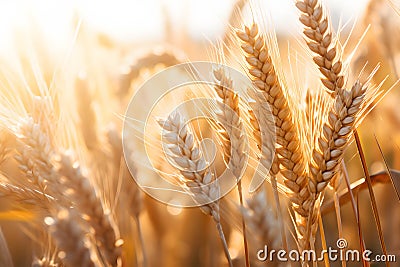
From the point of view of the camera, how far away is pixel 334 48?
1.31m

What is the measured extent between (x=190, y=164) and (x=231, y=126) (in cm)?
15

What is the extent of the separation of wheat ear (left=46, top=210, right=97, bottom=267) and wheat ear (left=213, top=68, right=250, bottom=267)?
0.39m

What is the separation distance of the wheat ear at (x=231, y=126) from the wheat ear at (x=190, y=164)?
0.07 m

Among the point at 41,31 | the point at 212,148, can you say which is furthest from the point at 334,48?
the point at 41,31

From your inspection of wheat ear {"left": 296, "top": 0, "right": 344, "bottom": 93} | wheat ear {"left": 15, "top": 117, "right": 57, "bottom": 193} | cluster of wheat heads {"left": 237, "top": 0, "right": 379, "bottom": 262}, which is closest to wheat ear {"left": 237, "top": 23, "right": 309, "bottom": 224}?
cluster of wheat heads {"left": 237, "top": 0, "right": 379, "bottom": 262}

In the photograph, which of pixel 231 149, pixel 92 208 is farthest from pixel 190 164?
pixel 92 208

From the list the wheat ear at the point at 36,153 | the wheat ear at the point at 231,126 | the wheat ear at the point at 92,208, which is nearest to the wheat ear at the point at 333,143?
the wheat ear at the point at 231,126

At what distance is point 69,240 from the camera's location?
3.29 feet

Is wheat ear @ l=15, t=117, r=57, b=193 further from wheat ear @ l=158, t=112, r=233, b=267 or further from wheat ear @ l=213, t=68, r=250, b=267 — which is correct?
wheat ear @ l=213, t=68, r=250, b=267

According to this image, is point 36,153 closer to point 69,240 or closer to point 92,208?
point 92,208

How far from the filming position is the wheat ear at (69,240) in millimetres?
992

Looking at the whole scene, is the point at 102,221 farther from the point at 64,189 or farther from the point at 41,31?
the point at 41,31

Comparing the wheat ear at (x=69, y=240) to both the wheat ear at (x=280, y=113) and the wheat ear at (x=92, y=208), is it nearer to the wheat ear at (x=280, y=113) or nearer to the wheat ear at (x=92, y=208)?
the wheat ear at (x=92, y=208)

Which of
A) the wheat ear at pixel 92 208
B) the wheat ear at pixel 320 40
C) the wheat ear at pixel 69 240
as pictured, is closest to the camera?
the wheat ear at pixel 69 240
